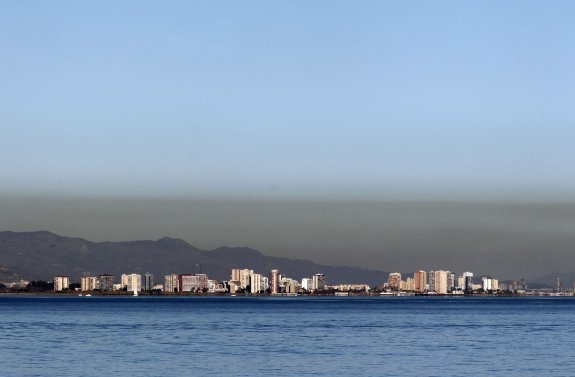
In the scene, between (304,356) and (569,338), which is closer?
(304,356)

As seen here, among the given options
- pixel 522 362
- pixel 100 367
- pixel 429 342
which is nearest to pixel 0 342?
pixel 100 367

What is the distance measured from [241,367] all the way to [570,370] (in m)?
15.6

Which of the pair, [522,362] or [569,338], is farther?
[569,338]

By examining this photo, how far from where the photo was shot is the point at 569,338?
80000 mm

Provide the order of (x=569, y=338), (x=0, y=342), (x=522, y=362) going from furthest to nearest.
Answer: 1. (x=569, y=338)
2. (x=0, y=342)
3. (x=522, y=362)

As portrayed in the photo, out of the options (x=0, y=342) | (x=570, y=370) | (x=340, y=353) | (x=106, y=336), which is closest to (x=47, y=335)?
(x=106, y=336)

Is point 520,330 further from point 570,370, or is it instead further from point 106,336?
point 570,370

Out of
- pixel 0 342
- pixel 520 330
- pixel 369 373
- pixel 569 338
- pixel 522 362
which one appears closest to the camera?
pixel 369 373

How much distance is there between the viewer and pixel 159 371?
172ft

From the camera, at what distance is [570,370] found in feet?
177

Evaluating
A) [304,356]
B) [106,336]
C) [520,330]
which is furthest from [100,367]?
[520,330]

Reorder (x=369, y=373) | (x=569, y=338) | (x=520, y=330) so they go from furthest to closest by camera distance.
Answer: (x=520, y=330) < (x=569, y=338) < (x=369, y=373)

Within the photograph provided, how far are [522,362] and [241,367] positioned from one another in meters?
14.8

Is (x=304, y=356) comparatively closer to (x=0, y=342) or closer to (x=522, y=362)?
(x=522, y=362)
